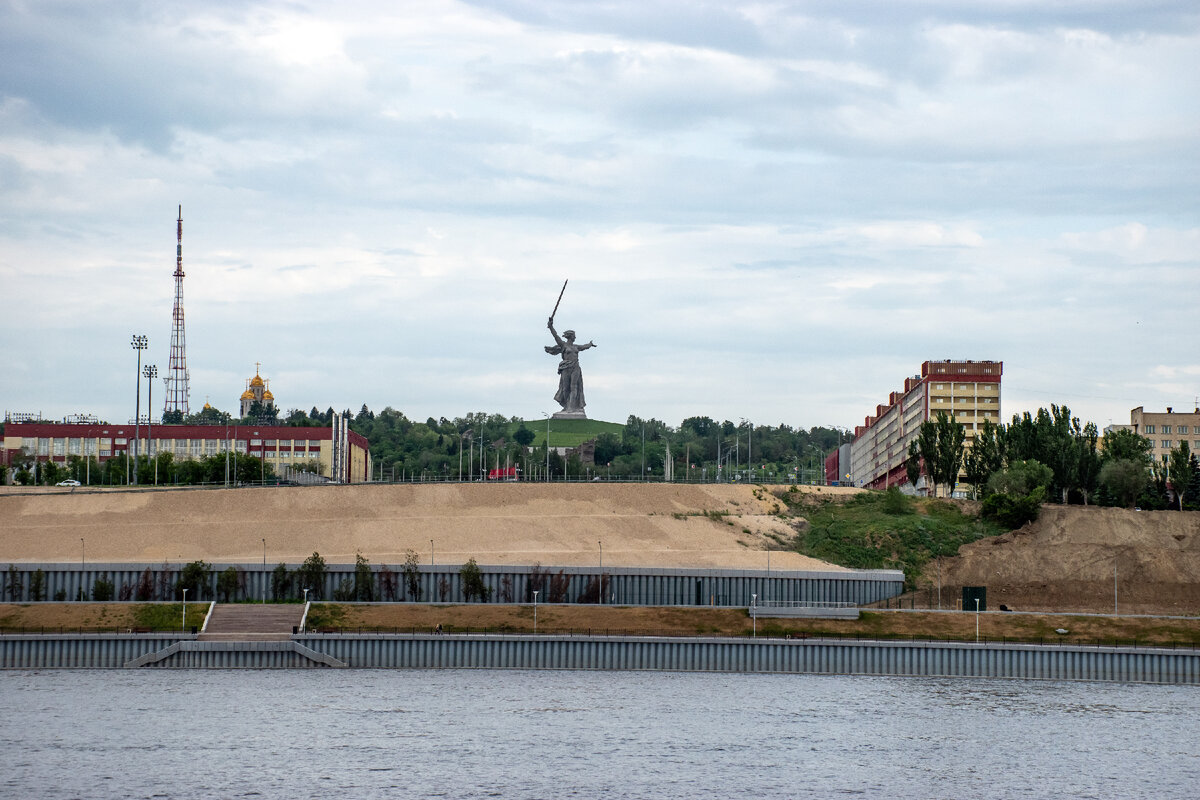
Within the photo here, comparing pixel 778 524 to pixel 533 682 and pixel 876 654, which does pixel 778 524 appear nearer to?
pixel 876 654

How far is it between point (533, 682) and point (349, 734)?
24.8 meters

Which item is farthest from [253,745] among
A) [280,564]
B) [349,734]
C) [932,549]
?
[932,549]

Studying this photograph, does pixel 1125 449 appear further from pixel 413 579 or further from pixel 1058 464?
pixel 413 579

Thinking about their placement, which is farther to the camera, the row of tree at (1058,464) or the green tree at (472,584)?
the row of tree at (1058,464)

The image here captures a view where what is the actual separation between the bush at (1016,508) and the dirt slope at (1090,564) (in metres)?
1.21

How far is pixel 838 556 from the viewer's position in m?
150

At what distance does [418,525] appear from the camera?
15612 centimetres

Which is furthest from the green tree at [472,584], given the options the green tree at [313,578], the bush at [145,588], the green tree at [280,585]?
the bush at [145,588]

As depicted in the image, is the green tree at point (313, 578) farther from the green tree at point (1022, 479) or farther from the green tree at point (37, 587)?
the green tree at point (1022, 479)

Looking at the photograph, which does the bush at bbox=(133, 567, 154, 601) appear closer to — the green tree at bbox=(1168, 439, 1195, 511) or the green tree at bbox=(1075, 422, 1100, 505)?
the green tree at bbox=(1075, 422, 1100, 505)

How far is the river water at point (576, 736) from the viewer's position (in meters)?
74.1

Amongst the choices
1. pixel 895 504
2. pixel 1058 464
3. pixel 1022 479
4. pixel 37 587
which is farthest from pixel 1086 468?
pixel 37 587

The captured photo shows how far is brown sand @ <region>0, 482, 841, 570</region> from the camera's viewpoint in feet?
483

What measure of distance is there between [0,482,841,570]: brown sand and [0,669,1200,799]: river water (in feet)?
117
